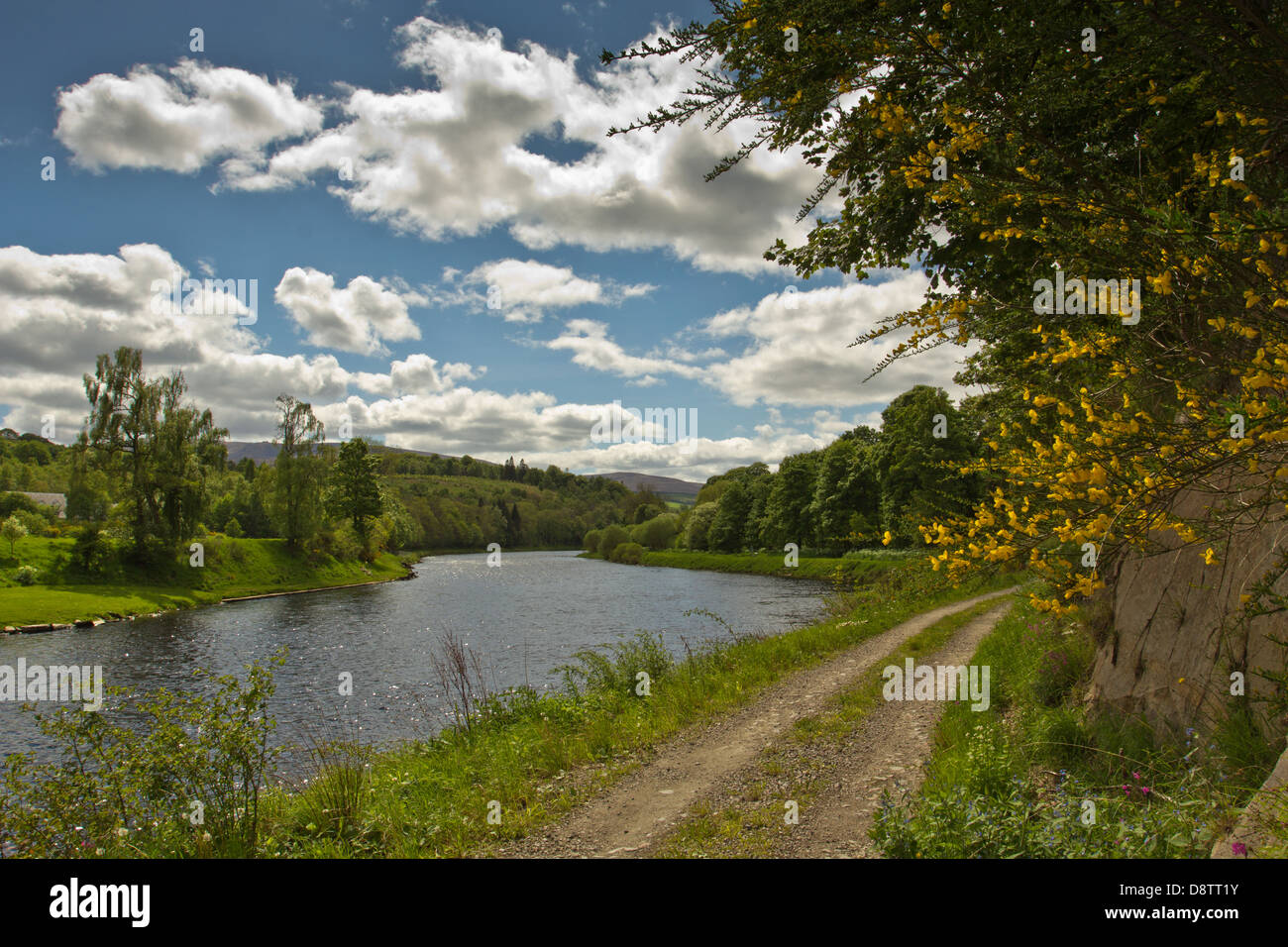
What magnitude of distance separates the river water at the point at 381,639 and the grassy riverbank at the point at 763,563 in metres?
3.10

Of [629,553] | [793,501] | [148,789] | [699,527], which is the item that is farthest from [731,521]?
[148,789]

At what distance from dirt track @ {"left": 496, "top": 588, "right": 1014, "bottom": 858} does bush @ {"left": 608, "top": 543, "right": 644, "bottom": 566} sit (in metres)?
77.8

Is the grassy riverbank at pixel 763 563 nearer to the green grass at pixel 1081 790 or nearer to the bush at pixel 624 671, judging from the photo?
the bush at pixel 624 671

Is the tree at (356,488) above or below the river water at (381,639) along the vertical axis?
above

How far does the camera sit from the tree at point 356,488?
67375 millimetres

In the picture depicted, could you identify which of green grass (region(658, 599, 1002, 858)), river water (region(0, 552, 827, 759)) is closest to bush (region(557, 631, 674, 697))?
river water (region(0, 552, 827, 759))

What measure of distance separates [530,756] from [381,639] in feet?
69.5

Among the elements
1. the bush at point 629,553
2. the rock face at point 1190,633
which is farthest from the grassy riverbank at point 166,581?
the rock face at point 1190,633

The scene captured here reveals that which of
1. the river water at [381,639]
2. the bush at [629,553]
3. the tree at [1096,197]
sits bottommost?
the bush at [629,553]

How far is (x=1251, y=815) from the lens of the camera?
129 inches

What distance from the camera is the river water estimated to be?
16.2 metres

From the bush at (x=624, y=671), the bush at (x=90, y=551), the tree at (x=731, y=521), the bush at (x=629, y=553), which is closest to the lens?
the bush at (x=624, y=671)
